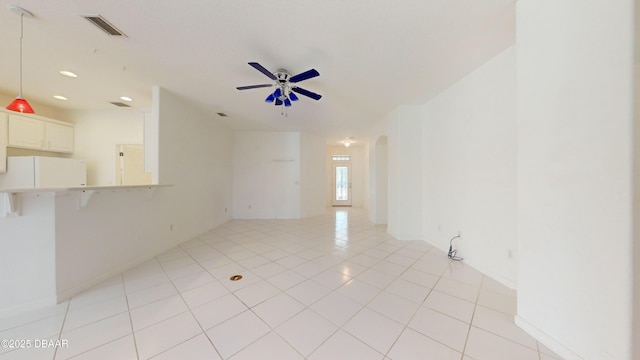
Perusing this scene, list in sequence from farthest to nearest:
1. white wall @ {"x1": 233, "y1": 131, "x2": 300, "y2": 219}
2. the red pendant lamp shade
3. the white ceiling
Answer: white wall @ {"x1": 233, "y1": 131, "x2": 300, "y2": 219} → the red pendant lamp shade → the white ceiling

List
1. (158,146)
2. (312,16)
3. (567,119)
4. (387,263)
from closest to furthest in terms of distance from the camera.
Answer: (567,119)
(312,16)
(387,263)
(158,146)

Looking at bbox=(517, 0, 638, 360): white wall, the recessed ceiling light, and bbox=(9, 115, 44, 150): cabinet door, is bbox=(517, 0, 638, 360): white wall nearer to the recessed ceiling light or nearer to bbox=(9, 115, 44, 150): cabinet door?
the recessed ceiling light

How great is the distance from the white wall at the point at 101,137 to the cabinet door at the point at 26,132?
57 centimetres

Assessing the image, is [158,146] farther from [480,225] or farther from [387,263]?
[480,225]

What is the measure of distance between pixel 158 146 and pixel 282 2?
2.99 meters

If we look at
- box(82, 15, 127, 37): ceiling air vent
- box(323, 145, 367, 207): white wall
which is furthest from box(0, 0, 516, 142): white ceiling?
box(323, 145, 367, 207): white wall

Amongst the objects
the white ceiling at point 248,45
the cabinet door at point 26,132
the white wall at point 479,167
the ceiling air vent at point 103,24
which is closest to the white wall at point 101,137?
the cabinet door at point 26,132

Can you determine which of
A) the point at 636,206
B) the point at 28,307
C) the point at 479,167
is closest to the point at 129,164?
the point at 28,307

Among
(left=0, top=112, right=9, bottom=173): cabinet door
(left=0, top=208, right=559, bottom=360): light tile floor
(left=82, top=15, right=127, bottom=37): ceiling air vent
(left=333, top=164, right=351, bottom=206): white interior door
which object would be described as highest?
(left=82, top=15, right=127, bottom=37): ceiling air vent

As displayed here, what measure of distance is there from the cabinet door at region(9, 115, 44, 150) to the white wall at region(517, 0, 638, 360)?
280 inches

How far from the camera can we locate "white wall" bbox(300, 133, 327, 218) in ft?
21.0

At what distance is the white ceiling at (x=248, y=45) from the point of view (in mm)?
1709

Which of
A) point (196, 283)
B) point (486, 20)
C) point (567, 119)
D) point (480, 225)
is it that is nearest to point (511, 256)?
point (480, 225)

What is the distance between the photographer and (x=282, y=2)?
1.64 meters
